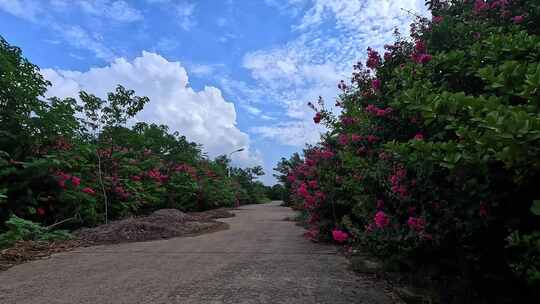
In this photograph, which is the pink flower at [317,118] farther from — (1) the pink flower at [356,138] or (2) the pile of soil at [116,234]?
(2) the pile of soil at [116,234]

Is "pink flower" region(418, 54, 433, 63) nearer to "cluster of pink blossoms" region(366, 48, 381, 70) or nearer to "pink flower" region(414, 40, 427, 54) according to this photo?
"pink flower" region(414, 40, 427, 54)

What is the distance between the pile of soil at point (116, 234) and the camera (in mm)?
5251

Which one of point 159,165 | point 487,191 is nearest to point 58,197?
point 159,165

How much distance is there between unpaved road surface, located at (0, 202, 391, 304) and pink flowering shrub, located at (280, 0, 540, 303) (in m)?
0.83

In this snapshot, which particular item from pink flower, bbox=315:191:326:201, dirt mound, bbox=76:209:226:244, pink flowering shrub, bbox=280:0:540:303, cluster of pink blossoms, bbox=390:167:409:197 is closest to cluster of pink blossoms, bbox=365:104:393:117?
pink flowering shrub, bbox=280:0:540:303

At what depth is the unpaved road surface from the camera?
10.9 ft

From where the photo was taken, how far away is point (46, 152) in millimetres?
7742

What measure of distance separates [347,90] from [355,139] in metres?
2.37

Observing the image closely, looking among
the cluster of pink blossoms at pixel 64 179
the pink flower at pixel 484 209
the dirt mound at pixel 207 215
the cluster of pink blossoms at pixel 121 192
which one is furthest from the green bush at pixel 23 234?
the pink flower at pixel 484 209

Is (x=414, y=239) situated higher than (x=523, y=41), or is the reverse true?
(x=523, y=41)

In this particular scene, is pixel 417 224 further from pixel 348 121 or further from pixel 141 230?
pixel 141 230

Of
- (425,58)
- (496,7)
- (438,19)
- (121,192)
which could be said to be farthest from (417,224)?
(121,192)

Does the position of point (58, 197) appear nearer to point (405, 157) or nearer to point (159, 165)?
point (159, 165)

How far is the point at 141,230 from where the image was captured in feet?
25.8
